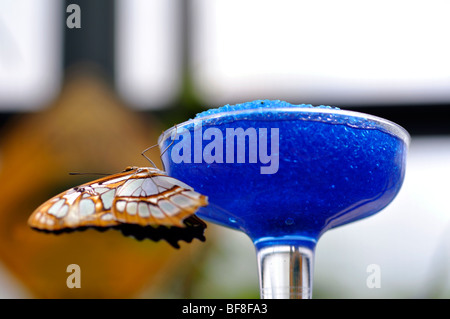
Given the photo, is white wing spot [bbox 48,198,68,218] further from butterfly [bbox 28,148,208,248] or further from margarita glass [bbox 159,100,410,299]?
margarita glass [bbox 159,100,410,299]

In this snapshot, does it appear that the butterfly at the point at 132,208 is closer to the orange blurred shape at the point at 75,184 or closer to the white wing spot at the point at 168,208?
the white wing spot at the point at 168,208

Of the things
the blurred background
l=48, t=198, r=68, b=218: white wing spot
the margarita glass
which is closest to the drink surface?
the margarita glass

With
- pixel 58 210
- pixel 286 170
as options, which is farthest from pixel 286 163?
pixel 58 210

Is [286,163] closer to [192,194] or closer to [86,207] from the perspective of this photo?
[192,194]

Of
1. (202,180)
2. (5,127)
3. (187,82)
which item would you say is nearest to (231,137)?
(202,180)

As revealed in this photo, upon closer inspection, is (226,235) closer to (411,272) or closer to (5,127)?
(411,272)

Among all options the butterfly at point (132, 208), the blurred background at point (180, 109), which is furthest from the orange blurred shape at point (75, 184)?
the butterfly at point (132, 208)
